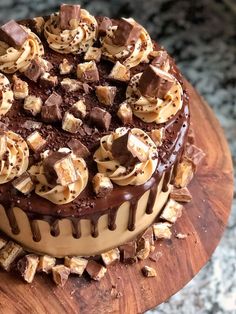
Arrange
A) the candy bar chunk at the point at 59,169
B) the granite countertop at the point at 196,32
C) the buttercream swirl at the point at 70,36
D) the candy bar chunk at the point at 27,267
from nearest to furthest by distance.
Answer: the candy bar chunk at the point at 59,169 < the candy bar chunk at the point at 27,267 < the buttercream swirl at the point at 70,36 < the granite countertop at the point at 196,32

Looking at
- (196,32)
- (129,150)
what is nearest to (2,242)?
(129,150)

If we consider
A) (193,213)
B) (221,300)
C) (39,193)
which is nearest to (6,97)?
(39,193)

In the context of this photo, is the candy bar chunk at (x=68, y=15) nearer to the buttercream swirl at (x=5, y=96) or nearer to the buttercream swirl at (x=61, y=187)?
the buttercream swirl at (x=5, y=96)

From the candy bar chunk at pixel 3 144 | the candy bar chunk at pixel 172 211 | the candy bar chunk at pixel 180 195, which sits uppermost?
the candy bar chunk at pixel 3 144

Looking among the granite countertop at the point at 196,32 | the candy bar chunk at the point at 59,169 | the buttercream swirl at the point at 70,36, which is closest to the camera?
the candy bar chunk at the point at 59,169

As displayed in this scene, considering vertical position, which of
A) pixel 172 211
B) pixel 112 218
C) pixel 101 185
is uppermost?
pixel 101 185

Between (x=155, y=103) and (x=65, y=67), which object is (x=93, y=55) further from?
(x=155, y=103)

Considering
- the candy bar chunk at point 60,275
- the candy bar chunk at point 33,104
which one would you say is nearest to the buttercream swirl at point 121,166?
the candy bar chunk at point 33,104
